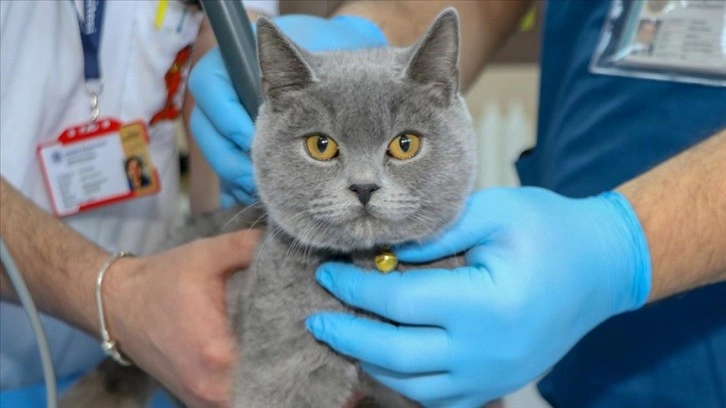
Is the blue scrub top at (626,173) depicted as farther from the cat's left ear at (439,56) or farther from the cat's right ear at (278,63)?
the cat's right ear at (278,63)

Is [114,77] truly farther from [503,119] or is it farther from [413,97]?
[503,119]

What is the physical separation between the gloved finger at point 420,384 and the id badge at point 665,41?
468 mm

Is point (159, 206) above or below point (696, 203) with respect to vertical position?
below

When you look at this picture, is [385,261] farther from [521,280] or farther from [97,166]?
[97,166]

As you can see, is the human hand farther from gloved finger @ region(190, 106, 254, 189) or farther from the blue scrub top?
the blue scrub top

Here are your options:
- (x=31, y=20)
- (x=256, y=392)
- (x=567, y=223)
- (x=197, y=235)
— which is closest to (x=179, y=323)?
(x=256, y=392)

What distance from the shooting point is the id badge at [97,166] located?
3.61 feet

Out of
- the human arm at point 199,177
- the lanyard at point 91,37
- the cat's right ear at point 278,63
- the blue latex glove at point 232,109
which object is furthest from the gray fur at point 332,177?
the human arm at point 199,177

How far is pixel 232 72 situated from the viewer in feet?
2.86

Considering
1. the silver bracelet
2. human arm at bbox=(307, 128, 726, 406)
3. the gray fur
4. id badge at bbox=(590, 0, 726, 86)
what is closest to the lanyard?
the silver bracelet

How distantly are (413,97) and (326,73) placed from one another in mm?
89

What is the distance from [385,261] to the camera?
0.73 m

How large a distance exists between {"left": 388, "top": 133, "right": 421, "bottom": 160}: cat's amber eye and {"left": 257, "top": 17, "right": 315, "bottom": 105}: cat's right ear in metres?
0.10

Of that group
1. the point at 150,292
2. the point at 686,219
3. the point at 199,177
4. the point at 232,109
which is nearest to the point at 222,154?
the point at 232,109
